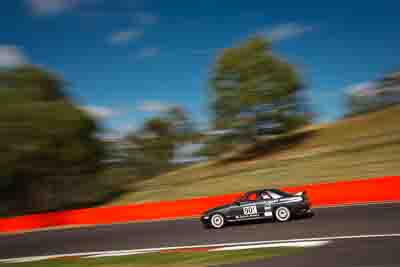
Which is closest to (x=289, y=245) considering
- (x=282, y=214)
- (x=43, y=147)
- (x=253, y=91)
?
(x=282, y=214)

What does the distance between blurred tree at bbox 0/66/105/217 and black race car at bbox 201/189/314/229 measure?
19.6 m

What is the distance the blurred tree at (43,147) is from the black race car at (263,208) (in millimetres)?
19593

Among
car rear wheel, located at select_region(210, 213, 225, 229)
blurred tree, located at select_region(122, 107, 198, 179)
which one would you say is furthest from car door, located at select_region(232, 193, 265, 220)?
blurred tree, located at select_region(122, 107, 198, 179)

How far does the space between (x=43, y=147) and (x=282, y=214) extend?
21.7 m

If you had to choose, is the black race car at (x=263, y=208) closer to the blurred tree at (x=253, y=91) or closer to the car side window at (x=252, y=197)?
the car side window at (x=252, y=197)

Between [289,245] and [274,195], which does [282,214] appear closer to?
[274,195]

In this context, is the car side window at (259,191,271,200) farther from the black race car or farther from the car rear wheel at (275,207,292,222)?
the car rear wheel at (275,207,292,222)

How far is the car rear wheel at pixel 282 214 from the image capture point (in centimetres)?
1469

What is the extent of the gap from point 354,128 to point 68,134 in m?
28.9

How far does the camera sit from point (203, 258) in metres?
9.77

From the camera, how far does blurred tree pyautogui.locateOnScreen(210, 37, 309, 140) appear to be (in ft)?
145

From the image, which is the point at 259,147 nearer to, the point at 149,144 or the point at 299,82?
the point at 299,82

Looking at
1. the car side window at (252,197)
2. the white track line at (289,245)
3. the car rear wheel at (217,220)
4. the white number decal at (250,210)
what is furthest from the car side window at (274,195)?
the white track line at (289,245)

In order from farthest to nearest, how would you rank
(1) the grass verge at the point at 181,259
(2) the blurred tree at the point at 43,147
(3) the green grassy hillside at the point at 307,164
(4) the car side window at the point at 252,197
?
1. (2) the blurred tree at the point at 43,147
2. (3) the green grassy hillside at the point at 307,164
3. (4) the car side window at the point at 252,197
4. (1) the grass verge at the point at 181,259
